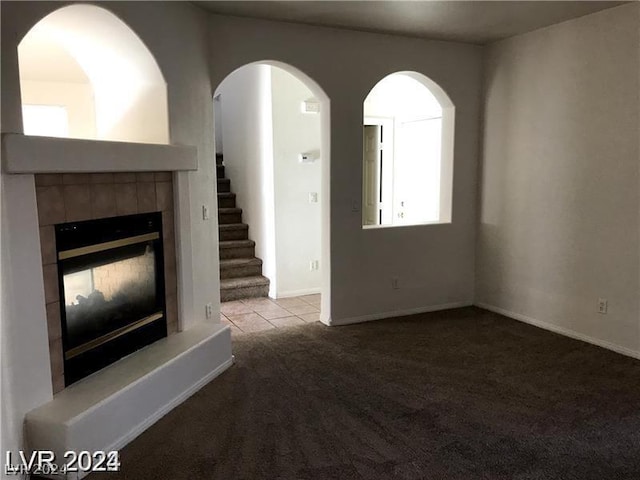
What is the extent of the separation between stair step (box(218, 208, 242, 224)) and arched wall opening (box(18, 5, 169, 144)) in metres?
2.56

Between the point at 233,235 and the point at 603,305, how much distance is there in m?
4.20

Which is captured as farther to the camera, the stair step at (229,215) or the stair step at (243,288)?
the stair step at (229,215)

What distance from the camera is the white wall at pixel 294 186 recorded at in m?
5.60

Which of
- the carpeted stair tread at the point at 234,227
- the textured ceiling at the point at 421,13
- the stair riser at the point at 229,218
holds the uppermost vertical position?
the textured ceiling at the point at 421,13

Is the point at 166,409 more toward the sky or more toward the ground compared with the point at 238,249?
more toward the ground

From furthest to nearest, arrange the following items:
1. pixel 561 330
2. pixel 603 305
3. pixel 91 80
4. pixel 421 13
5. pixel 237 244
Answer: pixel 237 244, pixel 561 330, pixel 603 305, pixel 421 13, pixel 91 80

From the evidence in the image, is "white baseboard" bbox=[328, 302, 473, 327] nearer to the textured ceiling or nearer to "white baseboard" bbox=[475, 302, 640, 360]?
"white baseboard" bbox=[475, 302, 640, 360]

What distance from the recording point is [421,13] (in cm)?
391

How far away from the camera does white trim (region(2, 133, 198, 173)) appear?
2301 mm

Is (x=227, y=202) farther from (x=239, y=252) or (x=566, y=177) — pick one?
(x=566, y=177)

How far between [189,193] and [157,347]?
1.10 meters

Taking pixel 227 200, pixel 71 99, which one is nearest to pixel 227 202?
pixel 227 200

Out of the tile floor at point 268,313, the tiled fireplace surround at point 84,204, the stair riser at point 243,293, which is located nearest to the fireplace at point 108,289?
the tiled fireplace surround at point 84,204

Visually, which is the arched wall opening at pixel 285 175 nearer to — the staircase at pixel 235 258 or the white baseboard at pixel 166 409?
the staircase at pixel 235 258
